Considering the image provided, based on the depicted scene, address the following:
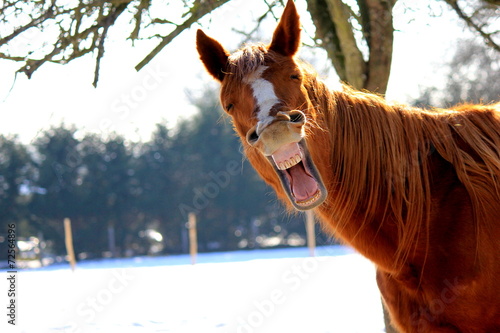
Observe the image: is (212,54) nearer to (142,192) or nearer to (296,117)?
(296,117)

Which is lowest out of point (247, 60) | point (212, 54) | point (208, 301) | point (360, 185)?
point (208, 301)

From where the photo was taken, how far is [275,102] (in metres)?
2.44

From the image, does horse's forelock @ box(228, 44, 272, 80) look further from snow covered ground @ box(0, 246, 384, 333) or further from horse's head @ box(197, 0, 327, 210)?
snow covered ground @ box(0, 246, 384, 333)

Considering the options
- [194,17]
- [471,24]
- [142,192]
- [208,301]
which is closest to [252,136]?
[194,17]

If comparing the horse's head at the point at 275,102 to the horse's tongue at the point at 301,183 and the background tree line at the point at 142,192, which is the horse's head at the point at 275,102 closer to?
the horse's tongue at the point at 301,183

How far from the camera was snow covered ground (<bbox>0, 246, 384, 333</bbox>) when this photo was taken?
6.06 metres

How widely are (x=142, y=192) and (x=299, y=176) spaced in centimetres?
1904

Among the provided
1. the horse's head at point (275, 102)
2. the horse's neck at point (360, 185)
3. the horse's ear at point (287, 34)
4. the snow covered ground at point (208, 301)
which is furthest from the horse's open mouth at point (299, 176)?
the snow covered ground at point (208, 301)

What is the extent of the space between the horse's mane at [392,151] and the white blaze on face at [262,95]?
0.14 feet

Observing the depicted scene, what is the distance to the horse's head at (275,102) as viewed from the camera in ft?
7.59

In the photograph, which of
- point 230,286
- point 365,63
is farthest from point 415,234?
point 230,286

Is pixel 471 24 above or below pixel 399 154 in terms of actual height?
above

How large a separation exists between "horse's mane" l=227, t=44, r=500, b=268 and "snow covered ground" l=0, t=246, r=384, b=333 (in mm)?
1123

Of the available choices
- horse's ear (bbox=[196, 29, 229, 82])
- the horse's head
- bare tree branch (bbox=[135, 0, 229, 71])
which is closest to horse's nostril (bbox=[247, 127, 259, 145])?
the horse's head
